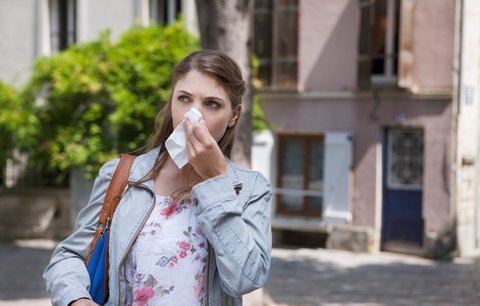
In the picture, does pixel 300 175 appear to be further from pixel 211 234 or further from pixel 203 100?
pixel 211 234

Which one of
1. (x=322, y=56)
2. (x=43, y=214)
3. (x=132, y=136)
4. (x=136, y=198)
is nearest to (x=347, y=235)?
(x=322, y=56)

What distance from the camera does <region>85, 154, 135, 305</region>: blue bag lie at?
246 centimetres

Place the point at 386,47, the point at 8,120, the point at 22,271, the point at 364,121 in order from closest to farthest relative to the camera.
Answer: the point at 22,271
the point at 386,47
the point at 364,121
the point at 8,120

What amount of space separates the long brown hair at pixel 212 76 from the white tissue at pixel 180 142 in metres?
0.14

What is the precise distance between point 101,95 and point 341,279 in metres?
6.73

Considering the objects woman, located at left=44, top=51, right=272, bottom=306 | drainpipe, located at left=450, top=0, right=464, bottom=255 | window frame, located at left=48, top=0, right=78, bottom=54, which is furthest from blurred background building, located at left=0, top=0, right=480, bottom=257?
woman, located at left=44, top=51, right=272, bottom=306

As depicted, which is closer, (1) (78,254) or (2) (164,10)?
(1) (78,254)

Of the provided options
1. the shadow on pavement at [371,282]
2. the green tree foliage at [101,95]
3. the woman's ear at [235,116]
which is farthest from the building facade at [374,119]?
the woman's ear at [235,116]

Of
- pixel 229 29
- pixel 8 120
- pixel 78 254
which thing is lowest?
pixel 8 120

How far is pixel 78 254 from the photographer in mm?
2518

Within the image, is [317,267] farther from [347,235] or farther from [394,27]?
[394,27]

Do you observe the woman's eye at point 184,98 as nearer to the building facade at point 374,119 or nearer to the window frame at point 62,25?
the building facade at point 374,119

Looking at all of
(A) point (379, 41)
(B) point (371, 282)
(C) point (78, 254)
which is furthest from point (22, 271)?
(C) point (78, 254)

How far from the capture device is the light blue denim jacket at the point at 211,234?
227 centimetres
